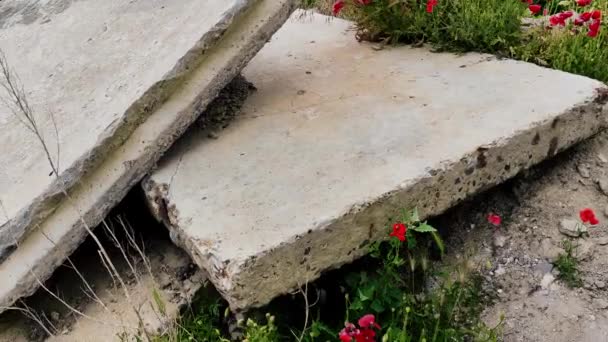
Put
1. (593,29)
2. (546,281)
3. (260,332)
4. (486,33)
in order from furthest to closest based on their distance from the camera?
(486,33)
(593,29)
(546,281)
(260,332)

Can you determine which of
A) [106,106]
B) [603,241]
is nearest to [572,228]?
[603,241]

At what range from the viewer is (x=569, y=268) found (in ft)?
8.39

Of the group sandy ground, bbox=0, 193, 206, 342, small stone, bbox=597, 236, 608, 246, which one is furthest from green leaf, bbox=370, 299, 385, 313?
small stone, bbox=597, 236, 608, 246

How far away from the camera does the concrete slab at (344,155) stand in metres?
2.20

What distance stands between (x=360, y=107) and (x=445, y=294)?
2.91 ft

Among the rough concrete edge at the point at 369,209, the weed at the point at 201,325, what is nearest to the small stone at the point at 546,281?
the rough concrete edge at the point at 369,209

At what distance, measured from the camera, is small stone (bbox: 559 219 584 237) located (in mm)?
2672

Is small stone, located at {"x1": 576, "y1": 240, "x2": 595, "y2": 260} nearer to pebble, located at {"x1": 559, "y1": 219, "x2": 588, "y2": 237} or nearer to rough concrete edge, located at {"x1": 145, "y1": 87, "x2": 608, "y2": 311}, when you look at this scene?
pebble, located at {"x1": 559, "y1": 219, "x2": 588, "y2": 237}

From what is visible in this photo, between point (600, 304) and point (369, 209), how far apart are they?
952 millimetres

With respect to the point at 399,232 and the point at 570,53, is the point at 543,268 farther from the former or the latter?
the point at 570,53

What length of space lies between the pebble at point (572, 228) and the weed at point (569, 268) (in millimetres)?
79

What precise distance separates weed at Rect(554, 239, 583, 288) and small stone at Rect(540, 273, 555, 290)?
3cm

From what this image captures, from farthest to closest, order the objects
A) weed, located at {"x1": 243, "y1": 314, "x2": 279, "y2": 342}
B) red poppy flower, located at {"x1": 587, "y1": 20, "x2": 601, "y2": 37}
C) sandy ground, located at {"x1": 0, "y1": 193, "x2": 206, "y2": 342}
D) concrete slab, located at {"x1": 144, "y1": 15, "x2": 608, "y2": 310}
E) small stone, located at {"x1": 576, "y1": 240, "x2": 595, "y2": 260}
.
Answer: red poppy flower, located at {"x1": 587, "y1": 20, "x2": 601, "y2": 37}
small stone, located at {"x1": 576, "y1": 240, "x2": 595, "y2": 260}
sandy ground, located at {"x1": 0, "y1": 193, "x2": 206, "y2": 342}
concrete slab, located at {"x1": 144, "y1": 15, "x2": 608, "y2": 310}
weed, located at {"x1": 243, "y1": 314, "x2": 279, "y2": 342}

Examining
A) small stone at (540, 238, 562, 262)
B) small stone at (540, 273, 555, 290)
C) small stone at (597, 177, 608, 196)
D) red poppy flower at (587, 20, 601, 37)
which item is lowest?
small stone at (540, 273, 555, 290)
